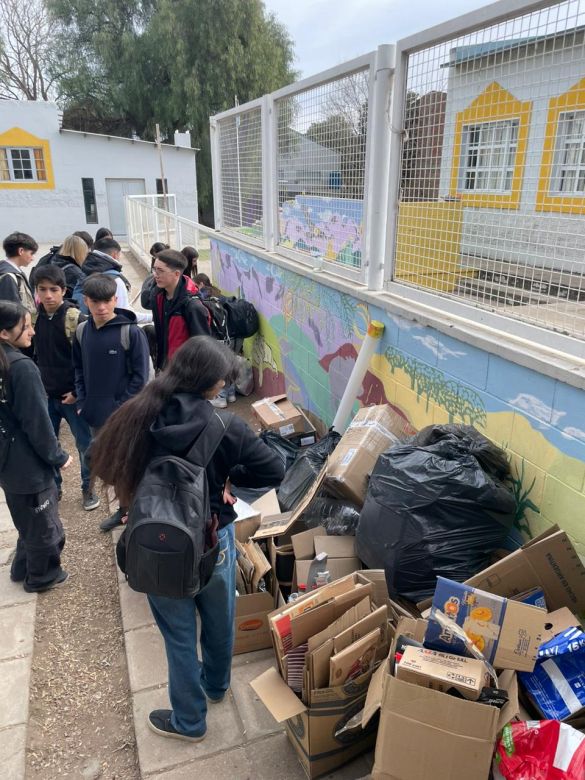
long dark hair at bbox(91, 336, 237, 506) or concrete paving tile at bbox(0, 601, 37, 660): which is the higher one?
long dark hair at bbox(91, 336, 237, 506)

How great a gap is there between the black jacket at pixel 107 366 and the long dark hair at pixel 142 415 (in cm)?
166

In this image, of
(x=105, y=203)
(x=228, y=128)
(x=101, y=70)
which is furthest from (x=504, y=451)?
(x=101, y=70)

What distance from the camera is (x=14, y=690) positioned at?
2.64 m

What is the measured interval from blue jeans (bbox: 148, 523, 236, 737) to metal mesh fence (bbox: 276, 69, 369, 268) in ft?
7.88

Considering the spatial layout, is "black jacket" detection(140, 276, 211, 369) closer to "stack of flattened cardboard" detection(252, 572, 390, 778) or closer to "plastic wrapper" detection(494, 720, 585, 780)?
"stack of flattened cardboard" detection(252, 572, 390, 778)

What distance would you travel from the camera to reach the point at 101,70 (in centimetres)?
2698

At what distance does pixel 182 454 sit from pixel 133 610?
1.68 metres

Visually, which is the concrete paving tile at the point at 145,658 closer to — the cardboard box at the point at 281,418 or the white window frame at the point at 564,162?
the cardboard box at the point at 281,418

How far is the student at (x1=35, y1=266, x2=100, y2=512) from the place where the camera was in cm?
376

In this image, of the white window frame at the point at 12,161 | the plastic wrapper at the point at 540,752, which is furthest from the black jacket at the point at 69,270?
the white window frame at the point at 12,161

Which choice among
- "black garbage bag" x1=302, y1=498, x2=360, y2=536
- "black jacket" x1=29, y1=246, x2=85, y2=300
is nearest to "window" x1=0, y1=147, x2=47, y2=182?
"black jacket" x1=29, y1=246, x2=85, y2=300

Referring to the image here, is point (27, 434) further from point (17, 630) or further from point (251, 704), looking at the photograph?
point (251, 704)

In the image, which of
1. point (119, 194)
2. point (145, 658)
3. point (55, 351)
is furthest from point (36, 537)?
point (119, 194)

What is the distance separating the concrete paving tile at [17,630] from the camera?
288 cm
